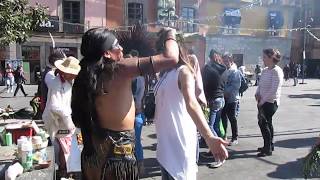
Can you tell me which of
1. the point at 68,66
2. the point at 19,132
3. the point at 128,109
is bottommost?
the point at 19,132

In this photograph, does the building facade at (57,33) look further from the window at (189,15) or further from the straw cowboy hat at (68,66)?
the straw cowboy hat at (68,66)

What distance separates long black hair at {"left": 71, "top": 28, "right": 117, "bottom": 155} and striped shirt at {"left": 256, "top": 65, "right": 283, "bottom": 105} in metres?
4.21

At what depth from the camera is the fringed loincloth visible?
271cm

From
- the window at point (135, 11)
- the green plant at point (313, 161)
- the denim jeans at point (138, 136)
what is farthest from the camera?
the window at point (135, 11)

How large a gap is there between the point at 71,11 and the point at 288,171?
24715 mm

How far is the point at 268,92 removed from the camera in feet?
21.1

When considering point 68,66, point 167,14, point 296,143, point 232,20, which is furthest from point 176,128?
point 232,20

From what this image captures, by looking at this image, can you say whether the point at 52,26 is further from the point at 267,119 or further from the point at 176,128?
the point at 176,128

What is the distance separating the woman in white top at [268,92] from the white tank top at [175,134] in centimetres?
353

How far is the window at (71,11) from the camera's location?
92.9 ft

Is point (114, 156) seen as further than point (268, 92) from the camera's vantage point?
No

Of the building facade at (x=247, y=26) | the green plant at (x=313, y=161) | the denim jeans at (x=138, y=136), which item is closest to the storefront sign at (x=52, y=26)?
the building facade at (x=247, y=26)

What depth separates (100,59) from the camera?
260 cm

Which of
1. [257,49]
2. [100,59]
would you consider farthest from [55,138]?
[257,49]
